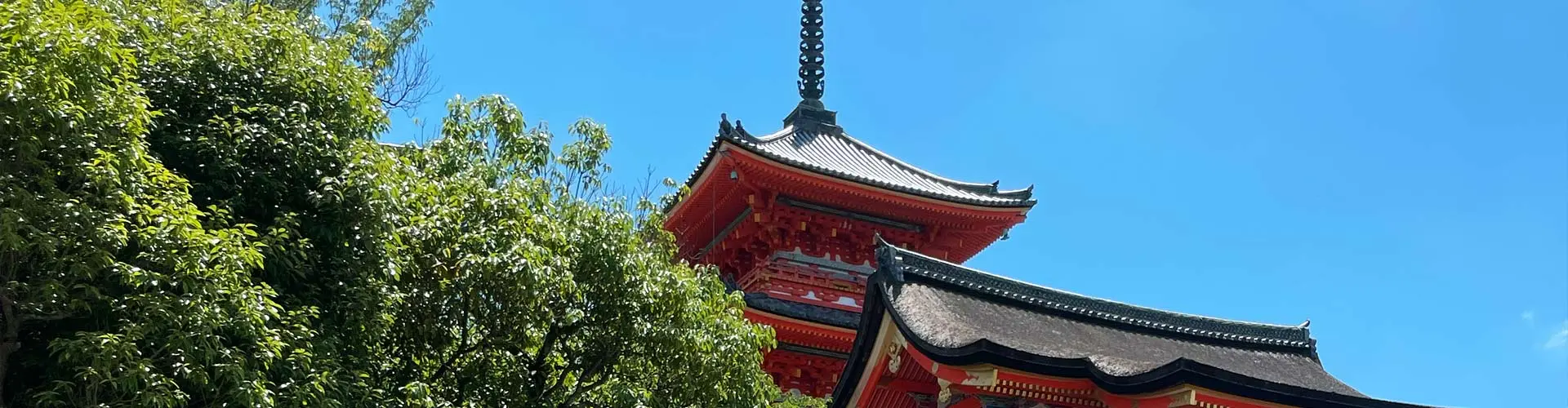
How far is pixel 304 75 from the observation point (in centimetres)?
778

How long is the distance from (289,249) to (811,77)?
1655 cm

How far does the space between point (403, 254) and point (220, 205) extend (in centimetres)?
145

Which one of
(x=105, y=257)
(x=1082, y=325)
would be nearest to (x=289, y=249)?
(x=105, y=257)

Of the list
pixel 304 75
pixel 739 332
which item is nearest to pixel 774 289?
pixel 739 332

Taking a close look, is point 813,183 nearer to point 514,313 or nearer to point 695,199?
point 695,199

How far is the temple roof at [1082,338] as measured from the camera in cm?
981

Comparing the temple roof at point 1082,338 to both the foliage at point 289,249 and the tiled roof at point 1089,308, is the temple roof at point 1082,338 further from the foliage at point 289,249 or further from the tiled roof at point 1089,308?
the foliage at point 289,249

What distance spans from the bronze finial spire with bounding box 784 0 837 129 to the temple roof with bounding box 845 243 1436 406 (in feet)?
30.7

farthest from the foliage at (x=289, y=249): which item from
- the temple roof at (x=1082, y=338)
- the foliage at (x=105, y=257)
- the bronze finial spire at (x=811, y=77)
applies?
the bronze finial spire at (x=811, y=77)

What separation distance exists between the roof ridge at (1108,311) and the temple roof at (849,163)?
16.6 ft

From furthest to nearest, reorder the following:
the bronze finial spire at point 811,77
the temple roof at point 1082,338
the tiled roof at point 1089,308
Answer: the bronze finial spire at point 811,77 → the tiled roof at point 1089,308 → the temple roof at point 1082,338

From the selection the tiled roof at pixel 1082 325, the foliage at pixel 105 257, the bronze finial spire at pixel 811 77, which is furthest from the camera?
the bronze finial spire at pixel 811 77

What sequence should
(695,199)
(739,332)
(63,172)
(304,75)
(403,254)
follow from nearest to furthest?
(63,172), (304,75), (403,254), (739,332), (695,199)

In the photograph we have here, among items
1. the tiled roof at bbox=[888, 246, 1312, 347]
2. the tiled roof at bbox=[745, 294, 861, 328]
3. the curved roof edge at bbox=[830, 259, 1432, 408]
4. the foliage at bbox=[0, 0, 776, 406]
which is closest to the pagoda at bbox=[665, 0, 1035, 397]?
the tiled roof at bbox=[745, 294, 861, 328]
